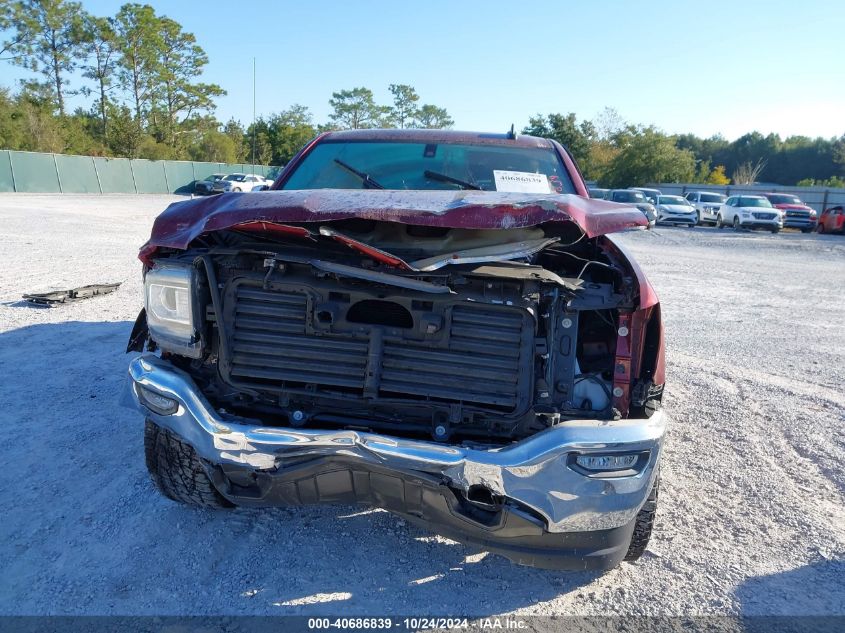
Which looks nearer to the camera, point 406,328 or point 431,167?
point 406,328

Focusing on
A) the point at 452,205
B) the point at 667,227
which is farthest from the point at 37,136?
the point at 452,205

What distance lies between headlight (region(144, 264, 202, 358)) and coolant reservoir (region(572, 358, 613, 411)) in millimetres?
1530

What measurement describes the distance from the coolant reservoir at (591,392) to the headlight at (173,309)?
153 cm

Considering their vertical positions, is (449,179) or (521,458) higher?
(449,179)

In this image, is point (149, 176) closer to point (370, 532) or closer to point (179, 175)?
point (179, 175)

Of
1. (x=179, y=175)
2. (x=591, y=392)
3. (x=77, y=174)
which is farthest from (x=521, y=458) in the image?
(x=179, y=175)

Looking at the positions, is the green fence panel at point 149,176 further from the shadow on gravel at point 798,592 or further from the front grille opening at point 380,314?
the shadow on gravel at point 798,592

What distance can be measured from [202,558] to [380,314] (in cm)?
129

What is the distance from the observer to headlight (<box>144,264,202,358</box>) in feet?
8.25

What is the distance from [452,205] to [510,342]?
1.92 feet

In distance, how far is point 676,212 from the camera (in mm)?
27438

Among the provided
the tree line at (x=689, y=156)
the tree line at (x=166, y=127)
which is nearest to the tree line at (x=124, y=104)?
the tree line at (x=166, y=127)

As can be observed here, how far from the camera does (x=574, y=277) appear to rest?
2.61 meters

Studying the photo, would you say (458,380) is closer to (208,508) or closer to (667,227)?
(208,508)
